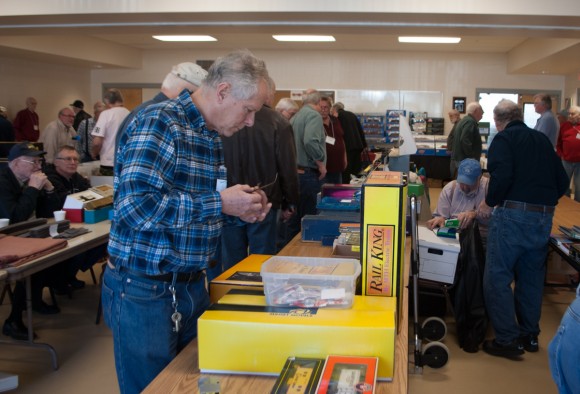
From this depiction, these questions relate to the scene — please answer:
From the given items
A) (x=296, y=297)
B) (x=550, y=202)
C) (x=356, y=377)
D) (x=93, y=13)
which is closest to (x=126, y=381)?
(x=296, y=297)

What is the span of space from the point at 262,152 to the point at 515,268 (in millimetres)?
1889

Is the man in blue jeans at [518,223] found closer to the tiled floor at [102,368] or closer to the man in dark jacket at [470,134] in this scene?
the tiled floor at [102,368]

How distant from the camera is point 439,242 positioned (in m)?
3.98

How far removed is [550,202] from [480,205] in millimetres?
720

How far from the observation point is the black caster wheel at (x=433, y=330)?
13.5 feet

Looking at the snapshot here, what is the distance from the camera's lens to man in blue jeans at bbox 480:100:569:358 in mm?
3783

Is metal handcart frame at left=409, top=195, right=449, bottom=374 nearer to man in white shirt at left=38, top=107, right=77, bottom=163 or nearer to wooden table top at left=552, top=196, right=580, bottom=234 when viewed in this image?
wooden table top at left=552, top=196, right=580, bottom=234

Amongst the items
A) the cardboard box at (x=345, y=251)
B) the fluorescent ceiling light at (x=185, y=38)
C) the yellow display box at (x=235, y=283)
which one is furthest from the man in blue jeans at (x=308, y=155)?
the fluorescent ceiling light at (x=185, y=38)

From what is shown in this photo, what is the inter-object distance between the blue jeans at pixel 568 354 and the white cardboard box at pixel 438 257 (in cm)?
243

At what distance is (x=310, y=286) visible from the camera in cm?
165

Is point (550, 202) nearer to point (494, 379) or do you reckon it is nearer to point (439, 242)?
point (439, 242)

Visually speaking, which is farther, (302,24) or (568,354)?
(302,24)

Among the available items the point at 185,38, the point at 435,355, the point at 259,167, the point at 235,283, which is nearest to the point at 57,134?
the point at 185,38

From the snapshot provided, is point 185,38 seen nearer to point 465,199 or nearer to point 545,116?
point 545,116
